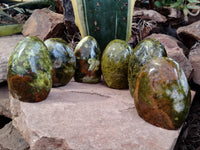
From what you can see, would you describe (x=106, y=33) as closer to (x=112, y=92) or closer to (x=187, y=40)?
(x=112, y=92)

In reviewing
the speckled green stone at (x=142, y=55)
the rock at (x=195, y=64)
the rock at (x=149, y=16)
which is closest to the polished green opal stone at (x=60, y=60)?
the speckled green stone at (x=142, y=55)

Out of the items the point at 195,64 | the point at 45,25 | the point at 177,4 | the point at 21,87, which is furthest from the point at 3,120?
the point at 177,4

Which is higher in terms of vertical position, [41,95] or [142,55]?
[142,55]

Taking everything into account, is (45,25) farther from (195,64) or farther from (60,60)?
(195,64)

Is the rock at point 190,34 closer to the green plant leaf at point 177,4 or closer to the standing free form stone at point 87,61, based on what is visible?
the green plant leaf at point 177,4

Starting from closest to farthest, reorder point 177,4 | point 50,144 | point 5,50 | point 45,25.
Answer: point 50,144 < point 5,50 < point 45,25 < point 177,4

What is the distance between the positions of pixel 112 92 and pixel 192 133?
16.6 inches

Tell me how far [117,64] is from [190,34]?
2.20 ft

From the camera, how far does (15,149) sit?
1.07 m

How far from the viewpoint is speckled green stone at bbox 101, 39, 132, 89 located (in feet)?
3.66

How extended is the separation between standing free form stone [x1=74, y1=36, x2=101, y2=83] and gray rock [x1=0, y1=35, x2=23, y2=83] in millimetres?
404

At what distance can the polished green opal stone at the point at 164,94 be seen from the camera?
0.81 m

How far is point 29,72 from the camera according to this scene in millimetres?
918

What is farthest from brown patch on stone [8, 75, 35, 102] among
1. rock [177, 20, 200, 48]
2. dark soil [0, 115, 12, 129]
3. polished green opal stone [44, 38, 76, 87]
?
rock [177, 20, 200, 48]
